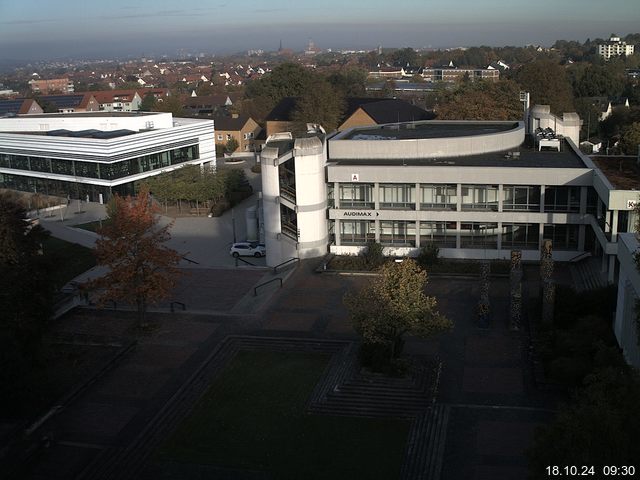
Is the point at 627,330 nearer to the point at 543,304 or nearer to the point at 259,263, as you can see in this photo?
the point at 543,304

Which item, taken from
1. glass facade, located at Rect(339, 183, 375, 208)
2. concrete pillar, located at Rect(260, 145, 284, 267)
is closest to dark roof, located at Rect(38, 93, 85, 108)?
concrete pillar, located at Rect(260, 145, 284, 267)

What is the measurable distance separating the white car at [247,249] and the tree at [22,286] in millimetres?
14639

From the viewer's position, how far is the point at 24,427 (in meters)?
20.5

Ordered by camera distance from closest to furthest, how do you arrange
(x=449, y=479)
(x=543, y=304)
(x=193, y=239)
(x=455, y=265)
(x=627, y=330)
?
(x=449, y=479)
(x=627, y=330)
(x=543, y=304)
(x=455, y=265)
(x=193, y=239)

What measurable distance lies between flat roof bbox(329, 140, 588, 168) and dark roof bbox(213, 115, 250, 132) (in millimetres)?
45353

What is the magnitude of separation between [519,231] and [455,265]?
379 cm

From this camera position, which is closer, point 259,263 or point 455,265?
point 455,265

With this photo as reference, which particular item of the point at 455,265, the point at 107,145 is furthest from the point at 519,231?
the point at 107,145

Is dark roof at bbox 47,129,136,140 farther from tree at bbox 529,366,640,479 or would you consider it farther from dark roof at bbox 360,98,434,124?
tree at bbox 529,366,640,479

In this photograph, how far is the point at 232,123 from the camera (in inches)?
3241

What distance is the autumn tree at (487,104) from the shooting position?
6019 cm

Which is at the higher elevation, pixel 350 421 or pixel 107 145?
pixel 107 145

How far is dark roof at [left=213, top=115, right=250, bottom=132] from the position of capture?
81688 mm

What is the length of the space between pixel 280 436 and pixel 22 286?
9.65 m
